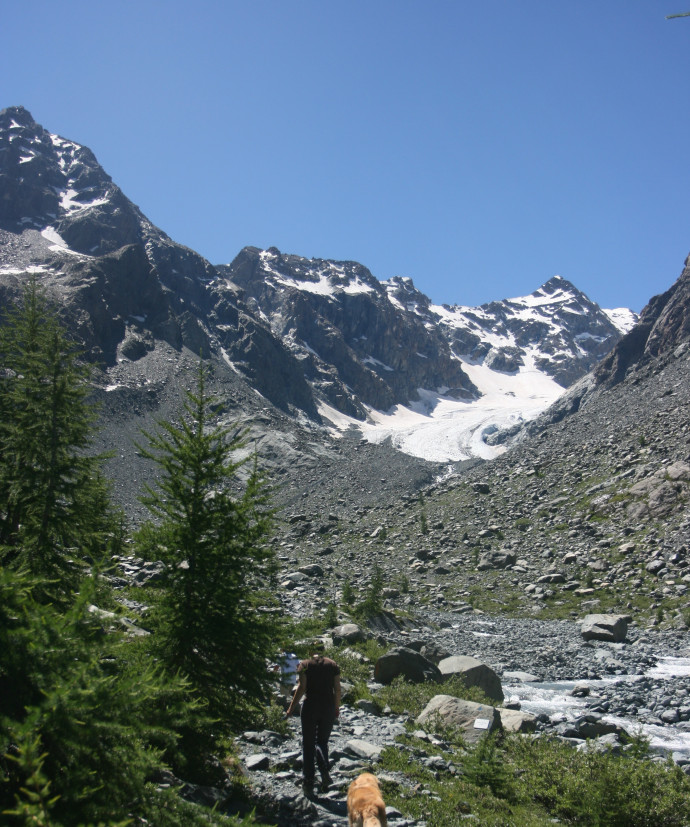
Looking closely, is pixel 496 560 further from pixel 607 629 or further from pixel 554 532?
pixel 607 629

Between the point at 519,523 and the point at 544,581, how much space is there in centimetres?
899

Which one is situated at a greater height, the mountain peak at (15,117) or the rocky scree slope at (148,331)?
the mountain peak at (15,117)

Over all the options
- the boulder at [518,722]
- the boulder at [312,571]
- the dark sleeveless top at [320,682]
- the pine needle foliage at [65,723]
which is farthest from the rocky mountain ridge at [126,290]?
the pine needle foliage at [65,723]

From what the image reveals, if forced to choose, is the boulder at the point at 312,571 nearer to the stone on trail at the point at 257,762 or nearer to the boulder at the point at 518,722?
the boulder at the point at 518,722

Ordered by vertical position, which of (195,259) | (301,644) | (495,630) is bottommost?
(495,630)

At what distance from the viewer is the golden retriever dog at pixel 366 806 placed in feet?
19.4

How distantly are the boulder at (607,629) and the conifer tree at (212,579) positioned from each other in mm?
18593

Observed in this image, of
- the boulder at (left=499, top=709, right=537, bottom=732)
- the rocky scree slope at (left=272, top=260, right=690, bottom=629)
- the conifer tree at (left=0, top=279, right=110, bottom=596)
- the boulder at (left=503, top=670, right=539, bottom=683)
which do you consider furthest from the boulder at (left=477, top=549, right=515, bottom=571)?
the conifer tree at (left=0, top=279, right=110, bottom=596)

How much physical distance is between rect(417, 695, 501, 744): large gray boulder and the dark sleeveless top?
370 cm

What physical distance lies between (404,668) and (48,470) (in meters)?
10.4

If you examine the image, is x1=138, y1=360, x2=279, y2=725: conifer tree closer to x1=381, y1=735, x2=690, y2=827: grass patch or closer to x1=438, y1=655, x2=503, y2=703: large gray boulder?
x1=381, y1=735, x2=690, y2=827: grass patch

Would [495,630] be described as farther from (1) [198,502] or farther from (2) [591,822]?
(1) [198,502]

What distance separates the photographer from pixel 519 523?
4062 centimetres

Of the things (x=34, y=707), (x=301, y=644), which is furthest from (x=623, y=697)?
(x=34, y=707)
